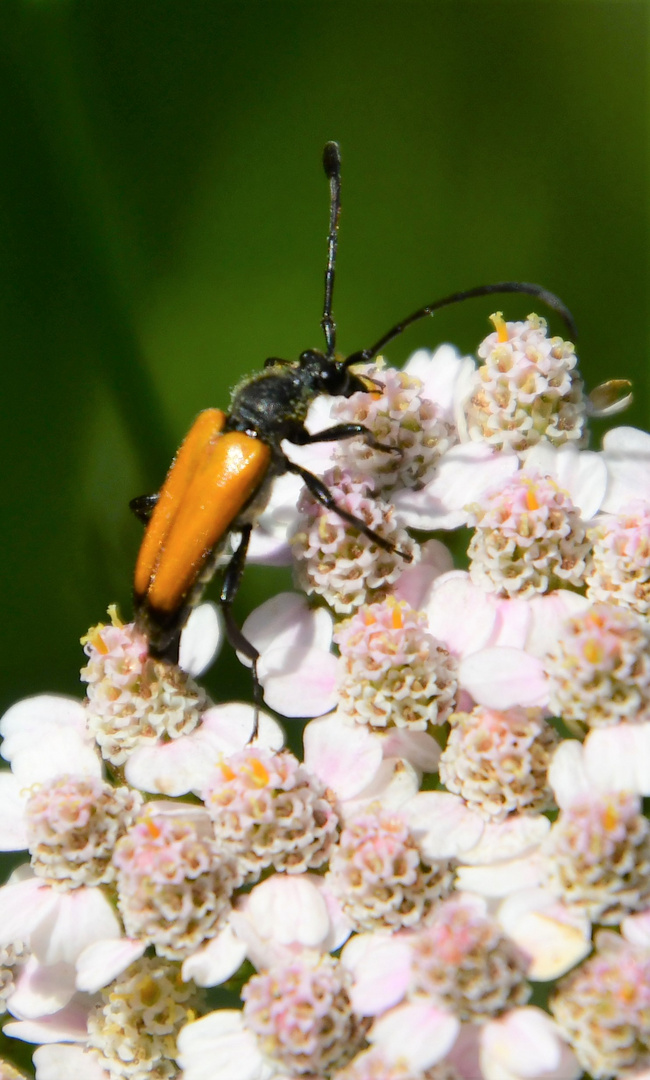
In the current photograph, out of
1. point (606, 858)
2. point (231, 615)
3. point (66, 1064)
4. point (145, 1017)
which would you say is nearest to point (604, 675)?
point (606, 858)

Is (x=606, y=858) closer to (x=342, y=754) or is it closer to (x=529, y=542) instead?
(x=342, y=754)

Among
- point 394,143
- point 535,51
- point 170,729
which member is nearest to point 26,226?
point 394,143

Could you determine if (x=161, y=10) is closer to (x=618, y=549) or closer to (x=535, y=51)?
(x=535, y=51)

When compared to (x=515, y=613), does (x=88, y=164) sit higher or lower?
higher

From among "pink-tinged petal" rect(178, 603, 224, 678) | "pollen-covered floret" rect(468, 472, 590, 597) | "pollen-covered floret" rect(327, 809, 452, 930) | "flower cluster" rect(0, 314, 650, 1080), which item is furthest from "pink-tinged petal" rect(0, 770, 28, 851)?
"pollen-covered floret" rect(468, 472, 590, 597)

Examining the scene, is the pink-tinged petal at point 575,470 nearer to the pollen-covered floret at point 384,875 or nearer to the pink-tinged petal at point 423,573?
the pink-tinged petal at point 423,573
